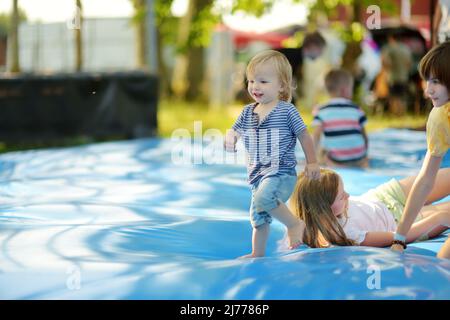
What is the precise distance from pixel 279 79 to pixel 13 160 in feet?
12.8

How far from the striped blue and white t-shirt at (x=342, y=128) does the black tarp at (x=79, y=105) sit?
12.7 feet

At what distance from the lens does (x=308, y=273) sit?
2830mm

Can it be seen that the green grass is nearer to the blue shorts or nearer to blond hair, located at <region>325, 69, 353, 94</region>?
blond hair, located at <region>325, 69, 353, 94</region>

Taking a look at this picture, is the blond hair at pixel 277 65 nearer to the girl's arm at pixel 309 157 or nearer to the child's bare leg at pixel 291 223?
the girl's arm at pixel 309 157

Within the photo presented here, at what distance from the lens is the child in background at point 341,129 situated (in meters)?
6.07

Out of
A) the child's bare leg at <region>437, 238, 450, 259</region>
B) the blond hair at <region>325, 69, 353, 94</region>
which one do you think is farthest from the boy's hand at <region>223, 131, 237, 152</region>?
the blond hair at <region>325, 69, 353, 94</region>

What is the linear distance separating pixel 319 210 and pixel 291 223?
19 cm

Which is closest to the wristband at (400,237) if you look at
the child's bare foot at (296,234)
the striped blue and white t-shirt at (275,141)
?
the child's bare foot at (296,234)

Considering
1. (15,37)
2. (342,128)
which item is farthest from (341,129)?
(15,37)

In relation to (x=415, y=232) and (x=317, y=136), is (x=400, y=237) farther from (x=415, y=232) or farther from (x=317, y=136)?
(x=317, y=136)

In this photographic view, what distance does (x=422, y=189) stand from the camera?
3.34 m
